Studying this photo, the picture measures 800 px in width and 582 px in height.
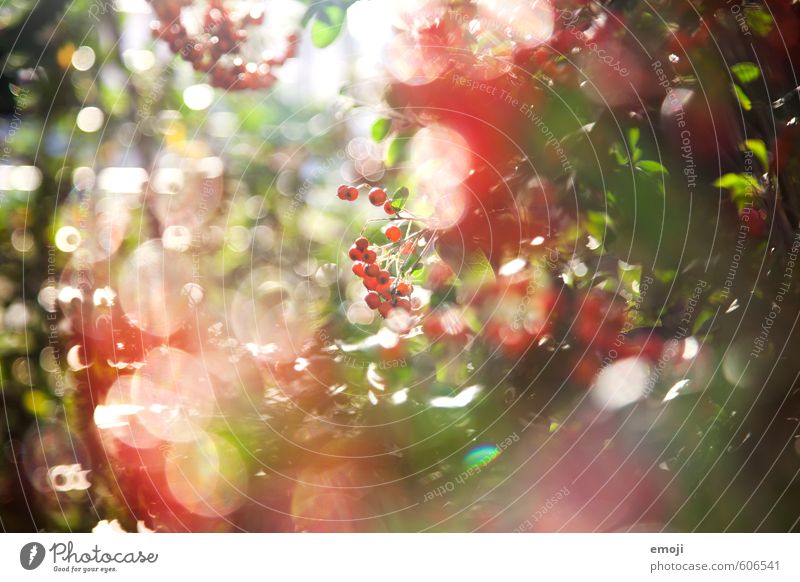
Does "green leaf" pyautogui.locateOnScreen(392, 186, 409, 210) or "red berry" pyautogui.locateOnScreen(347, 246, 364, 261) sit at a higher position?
"green leaf" pyautogui.locateOnScreen(392, 186, 409, 210)

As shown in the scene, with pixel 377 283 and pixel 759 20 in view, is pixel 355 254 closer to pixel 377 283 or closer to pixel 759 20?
pixel 377 283

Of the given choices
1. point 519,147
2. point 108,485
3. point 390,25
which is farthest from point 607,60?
point 108,485

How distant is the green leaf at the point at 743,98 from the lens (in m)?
0.73

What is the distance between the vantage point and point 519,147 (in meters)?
0.70

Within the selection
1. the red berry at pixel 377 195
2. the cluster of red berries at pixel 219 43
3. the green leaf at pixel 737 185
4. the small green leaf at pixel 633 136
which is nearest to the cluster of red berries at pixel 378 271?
the red berry at pixel 377 195

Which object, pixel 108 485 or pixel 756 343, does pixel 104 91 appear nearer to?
pixel 108 485

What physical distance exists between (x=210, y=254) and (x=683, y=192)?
563mm

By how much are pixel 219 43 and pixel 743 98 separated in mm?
626

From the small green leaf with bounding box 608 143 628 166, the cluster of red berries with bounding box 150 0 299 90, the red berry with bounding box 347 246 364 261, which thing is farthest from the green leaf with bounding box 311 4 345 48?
the small green leaf with bounding box 608 143 628 166

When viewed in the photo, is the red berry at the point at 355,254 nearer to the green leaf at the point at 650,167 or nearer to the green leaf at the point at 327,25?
the green leaf at the point at 327,25

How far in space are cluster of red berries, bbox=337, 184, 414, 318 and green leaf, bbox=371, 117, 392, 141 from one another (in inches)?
2.4

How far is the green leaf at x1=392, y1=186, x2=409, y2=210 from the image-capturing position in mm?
703

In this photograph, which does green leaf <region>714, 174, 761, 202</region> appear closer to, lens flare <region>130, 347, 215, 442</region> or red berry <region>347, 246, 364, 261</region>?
red berry <region>347, 246, 364, 261</region>
